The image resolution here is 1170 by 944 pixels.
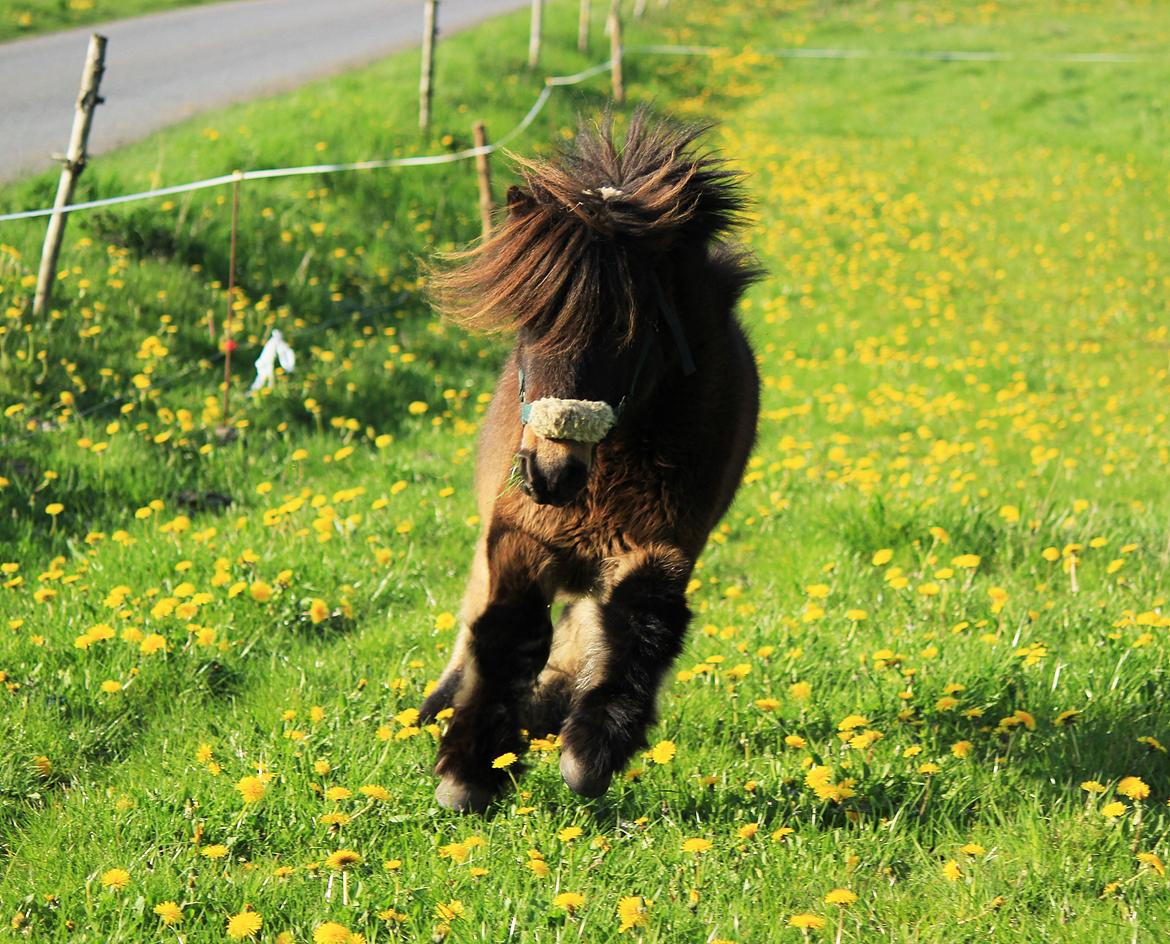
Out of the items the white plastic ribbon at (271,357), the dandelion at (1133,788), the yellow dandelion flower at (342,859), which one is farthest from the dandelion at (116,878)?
the white plastic ribbon at (271,357)

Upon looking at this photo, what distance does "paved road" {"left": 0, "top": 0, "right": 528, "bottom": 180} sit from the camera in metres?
11.5

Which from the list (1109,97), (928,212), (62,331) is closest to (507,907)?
(62,331)

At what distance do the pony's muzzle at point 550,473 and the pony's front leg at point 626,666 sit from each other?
23.4 inches

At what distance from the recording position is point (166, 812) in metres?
3.45

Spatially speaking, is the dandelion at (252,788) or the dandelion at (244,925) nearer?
the dandelion at (244,925)

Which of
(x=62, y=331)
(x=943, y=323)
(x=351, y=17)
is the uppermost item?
(x=351, y=17)

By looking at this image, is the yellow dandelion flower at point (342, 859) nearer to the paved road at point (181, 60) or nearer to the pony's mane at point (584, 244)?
the pony's mane at point (584, 244)

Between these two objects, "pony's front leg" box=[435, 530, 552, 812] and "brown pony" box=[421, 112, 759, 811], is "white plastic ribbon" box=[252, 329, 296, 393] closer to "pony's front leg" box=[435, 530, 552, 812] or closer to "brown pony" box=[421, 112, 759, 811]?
"brown pony" box=[421, 112, 759, 811]

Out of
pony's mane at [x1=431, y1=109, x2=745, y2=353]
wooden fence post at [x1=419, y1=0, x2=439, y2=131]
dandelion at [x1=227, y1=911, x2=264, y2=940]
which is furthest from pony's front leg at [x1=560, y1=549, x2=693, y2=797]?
wooden fence post at [x1=419, y1=0, x2=439, y2=131]

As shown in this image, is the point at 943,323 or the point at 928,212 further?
the point at 928,212

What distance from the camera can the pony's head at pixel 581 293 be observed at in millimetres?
3072

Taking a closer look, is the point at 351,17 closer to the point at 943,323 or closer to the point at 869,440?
the point at 943,323

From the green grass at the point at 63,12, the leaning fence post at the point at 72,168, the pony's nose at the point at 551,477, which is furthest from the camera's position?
the green grass at the point at 63,12

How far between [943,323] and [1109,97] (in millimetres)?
13800
